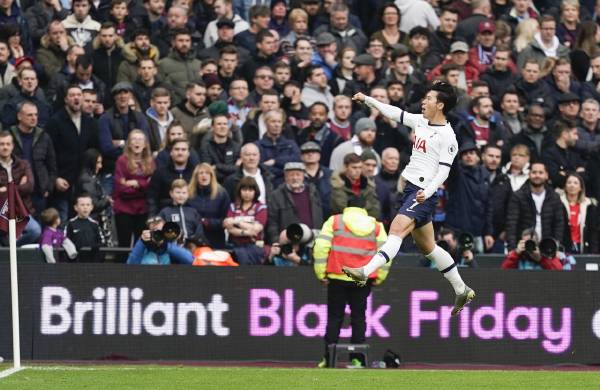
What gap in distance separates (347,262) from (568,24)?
10426mm

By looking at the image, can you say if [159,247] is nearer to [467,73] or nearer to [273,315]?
[273,315]

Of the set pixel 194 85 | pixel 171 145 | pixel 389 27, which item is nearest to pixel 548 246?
pixel 171 145

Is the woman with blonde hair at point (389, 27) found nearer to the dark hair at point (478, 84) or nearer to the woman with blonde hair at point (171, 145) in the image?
the dark hair at point (478, 84)

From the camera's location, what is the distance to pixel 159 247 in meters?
19.8

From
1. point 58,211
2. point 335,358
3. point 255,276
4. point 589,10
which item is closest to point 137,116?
point 58,211

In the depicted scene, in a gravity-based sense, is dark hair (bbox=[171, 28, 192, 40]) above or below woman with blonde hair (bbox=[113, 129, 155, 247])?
above

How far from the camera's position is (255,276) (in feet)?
64.8

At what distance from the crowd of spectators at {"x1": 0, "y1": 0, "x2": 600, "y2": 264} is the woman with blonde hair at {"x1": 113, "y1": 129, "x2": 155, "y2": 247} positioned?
2cm

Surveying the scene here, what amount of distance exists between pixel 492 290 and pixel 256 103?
16.8 ft

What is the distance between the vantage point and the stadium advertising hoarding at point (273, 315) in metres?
19.6

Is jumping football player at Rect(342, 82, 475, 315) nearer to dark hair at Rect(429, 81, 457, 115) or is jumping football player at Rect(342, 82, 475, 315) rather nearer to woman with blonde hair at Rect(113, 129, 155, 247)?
dark hair at Rect(429, 81, 457, 115)

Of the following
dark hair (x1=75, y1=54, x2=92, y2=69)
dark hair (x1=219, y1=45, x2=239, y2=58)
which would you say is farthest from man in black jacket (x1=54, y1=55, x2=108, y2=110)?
dark hair (x1=219, y1=45, x2=239, y2=58)

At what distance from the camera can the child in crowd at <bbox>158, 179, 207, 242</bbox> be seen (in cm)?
2031

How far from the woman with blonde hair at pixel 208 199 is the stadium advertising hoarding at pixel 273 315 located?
1.18 m
